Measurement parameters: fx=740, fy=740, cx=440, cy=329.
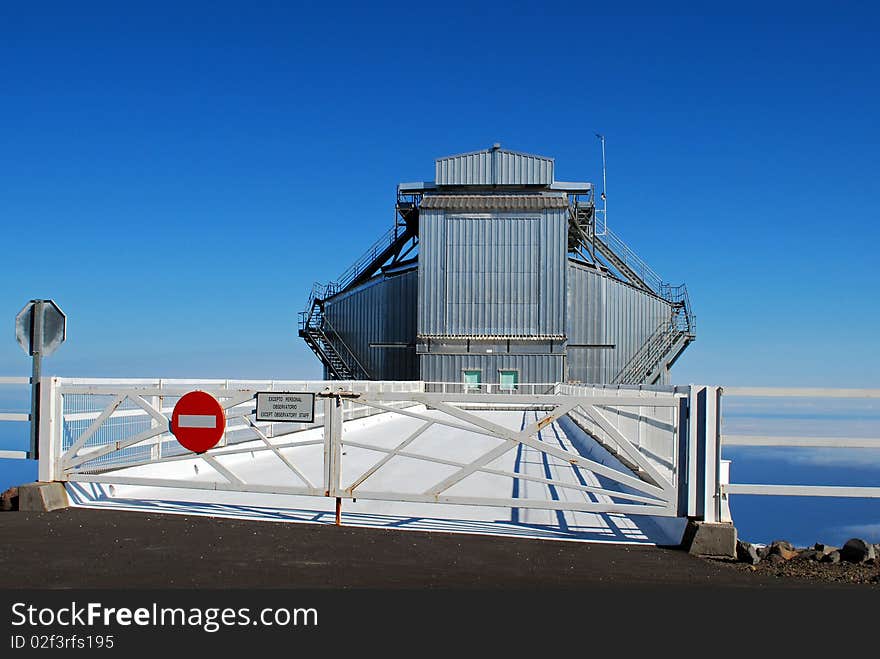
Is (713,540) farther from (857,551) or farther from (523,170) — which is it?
(523,170)

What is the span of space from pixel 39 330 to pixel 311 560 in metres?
5.15

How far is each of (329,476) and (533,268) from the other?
31140 mm

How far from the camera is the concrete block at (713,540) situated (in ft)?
22.5

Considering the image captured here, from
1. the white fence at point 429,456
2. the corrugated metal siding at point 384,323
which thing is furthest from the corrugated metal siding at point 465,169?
the white fence at point 429,456

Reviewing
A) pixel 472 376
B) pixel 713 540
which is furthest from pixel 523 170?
pixel 713 540

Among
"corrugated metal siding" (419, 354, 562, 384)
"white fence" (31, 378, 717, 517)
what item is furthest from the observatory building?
"white fence" (31, 378, 717, 517)

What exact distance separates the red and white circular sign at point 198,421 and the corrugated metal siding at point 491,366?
97.2ft

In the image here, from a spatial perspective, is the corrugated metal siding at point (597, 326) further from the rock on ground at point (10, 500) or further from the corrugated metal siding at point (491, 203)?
the rock on ground at point (10, 500)

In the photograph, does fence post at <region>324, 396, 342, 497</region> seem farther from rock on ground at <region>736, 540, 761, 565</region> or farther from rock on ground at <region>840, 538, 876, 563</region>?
rock on ground at <region>840, 538, 876, 563</region>

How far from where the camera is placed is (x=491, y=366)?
37.9 m

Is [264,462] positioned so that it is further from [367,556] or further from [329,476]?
[367,556]

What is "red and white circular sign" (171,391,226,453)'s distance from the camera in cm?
834

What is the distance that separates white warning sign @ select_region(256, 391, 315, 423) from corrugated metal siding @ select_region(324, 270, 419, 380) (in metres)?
32.0

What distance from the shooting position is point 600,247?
44.5 metres
